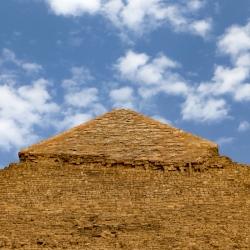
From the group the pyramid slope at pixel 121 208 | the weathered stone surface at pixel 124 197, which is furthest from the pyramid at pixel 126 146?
the pyramid slope at pixel 121 208

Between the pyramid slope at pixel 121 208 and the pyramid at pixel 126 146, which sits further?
the pyramid at pixel 126 146

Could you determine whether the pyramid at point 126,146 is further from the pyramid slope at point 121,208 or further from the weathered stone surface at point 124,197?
the pyramid slope at point 121,208

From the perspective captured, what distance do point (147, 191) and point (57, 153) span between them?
2.44 m

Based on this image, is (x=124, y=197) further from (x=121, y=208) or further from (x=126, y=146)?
(x=126, y=146)

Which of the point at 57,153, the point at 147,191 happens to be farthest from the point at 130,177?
the point at 57,153

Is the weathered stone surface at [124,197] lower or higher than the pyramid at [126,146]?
lower

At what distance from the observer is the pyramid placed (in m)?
18.7

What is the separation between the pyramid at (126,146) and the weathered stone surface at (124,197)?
25 mm

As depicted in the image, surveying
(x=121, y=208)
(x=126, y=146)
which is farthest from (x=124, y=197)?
(x=126, y=146)

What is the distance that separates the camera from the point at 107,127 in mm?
20297

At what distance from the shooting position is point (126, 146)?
19.4 m

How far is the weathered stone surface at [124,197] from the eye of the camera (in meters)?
17.2

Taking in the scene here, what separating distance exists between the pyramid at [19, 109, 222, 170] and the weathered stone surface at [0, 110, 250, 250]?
2 centimetres

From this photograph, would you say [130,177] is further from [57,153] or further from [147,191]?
[57,153]
